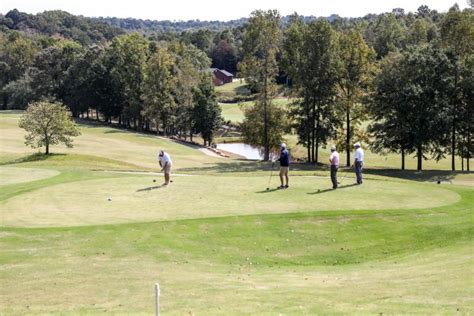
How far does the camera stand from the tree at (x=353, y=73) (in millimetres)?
67375

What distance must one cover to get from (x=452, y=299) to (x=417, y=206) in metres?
13.2

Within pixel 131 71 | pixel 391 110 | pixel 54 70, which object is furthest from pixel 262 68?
pixel 54 70

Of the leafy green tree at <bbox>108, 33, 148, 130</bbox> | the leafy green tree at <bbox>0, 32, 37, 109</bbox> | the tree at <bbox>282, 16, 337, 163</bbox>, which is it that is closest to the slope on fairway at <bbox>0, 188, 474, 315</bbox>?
the tree at <bbox>282, 16, 337, 163</bbox>

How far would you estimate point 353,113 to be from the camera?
227 ft

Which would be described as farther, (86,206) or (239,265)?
(86,206)

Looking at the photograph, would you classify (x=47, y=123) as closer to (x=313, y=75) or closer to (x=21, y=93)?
(x=313, y=75)

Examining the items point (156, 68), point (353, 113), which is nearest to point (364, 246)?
point (353, 113)

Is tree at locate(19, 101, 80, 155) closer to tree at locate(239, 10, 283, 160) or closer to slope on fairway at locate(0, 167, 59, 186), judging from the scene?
slope on fairway at locate(0, 167, 59, 186)

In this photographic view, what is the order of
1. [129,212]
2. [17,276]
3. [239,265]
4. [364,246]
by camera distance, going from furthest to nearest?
[129,212] < [364,246] < [239,265] < [17,276]

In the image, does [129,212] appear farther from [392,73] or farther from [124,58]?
[124,58]

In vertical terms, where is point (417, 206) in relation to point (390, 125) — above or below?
below

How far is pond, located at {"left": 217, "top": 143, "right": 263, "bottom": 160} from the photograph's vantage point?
101 meters

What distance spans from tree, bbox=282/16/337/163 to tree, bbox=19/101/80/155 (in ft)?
86.4

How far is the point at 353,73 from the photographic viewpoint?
6794 centimetres
